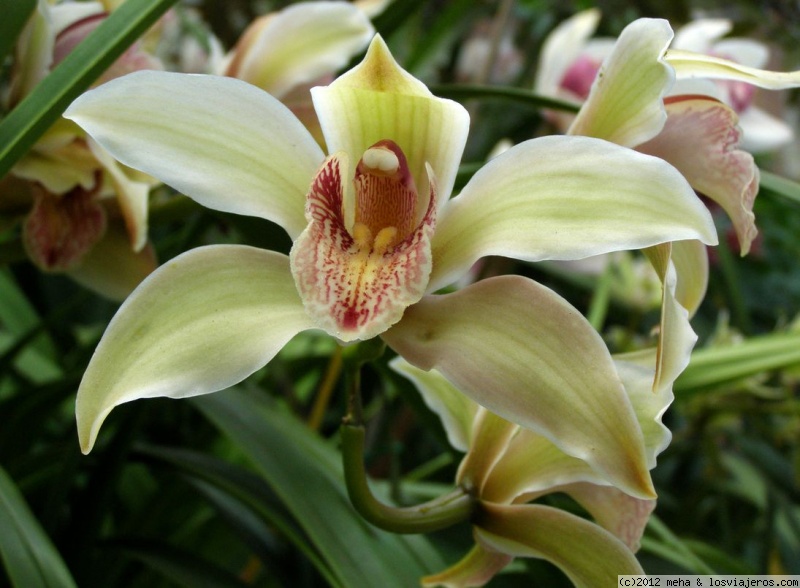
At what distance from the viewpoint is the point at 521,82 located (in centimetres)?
124

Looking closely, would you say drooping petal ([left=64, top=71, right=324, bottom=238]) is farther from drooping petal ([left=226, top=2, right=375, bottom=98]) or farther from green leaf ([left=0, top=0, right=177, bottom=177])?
drooping petal ([left=226, top=2, right=375, bottom=98])

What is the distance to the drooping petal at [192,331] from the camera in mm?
287

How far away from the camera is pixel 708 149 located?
0.36 m

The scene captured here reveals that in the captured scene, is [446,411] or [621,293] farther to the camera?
[621,293]

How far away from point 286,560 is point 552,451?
35 cm

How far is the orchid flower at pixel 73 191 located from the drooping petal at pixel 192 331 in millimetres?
165

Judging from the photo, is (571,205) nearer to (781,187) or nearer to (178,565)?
(781,187)

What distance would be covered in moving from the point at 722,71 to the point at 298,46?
323 mm

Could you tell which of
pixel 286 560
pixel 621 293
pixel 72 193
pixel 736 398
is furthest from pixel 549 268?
pixel 72 193

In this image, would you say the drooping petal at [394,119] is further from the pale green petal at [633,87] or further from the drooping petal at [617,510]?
the drooping petal at [617,510]

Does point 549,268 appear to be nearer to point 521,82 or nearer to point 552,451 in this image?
point 521,82

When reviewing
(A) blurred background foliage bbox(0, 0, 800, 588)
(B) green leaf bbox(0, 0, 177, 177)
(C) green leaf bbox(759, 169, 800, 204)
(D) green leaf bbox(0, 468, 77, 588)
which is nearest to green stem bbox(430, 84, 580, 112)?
(A) blurred background foliage bbox(0, 0, 800, 588)

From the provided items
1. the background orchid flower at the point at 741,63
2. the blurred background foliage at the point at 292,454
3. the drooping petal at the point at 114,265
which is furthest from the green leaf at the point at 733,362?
the drooping petal at the point at 114,265

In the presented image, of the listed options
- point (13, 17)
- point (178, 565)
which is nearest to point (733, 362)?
point (178, 565)
